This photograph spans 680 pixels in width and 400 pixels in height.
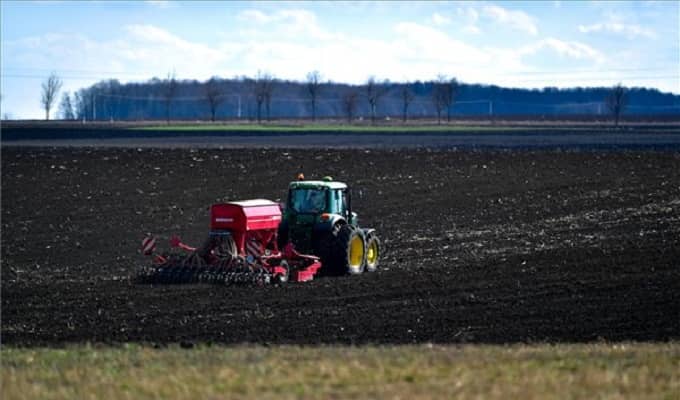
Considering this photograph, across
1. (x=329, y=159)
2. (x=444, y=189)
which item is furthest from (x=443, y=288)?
(x=329, y=159)

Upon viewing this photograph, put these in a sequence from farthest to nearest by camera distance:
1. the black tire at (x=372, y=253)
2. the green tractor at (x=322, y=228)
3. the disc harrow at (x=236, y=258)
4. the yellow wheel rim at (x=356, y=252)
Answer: the black tire at (x=372, y=253) < the yellow wheel rim at (x=356, y=252) < the green tractor at (x=322, y=228) < the disc harrow at (x=236, y=258)

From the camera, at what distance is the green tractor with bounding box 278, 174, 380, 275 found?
2417 cm

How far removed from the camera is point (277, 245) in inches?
958

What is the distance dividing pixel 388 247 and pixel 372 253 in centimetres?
358

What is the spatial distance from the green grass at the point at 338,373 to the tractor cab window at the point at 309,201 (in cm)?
1044

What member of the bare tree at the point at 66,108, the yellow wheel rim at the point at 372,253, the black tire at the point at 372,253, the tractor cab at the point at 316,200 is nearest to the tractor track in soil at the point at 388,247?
the black tire at the point at 372,253

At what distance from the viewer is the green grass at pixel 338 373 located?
37.3ft

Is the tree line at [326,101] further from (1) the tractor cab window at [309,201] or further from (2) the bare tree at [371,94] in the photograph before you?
(1) the tractor cab window at [309,201]

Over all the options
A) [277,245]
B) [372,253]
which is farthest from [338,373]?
[372,253]

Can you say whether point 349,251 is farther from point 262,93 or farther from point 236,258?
point 262,93

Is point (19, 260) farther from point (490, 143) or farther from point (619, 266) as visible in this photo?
point (490, 143)

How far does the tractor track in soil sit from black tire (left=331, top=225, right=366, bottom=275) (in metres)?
0.46

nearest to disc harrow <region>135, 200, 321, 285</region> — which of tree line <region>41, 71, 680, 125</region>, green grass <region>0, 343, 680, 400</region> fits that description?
green grass <region>0, 343, 680, 400</region>

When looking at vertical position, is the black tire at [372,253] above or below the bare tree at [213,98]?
below
